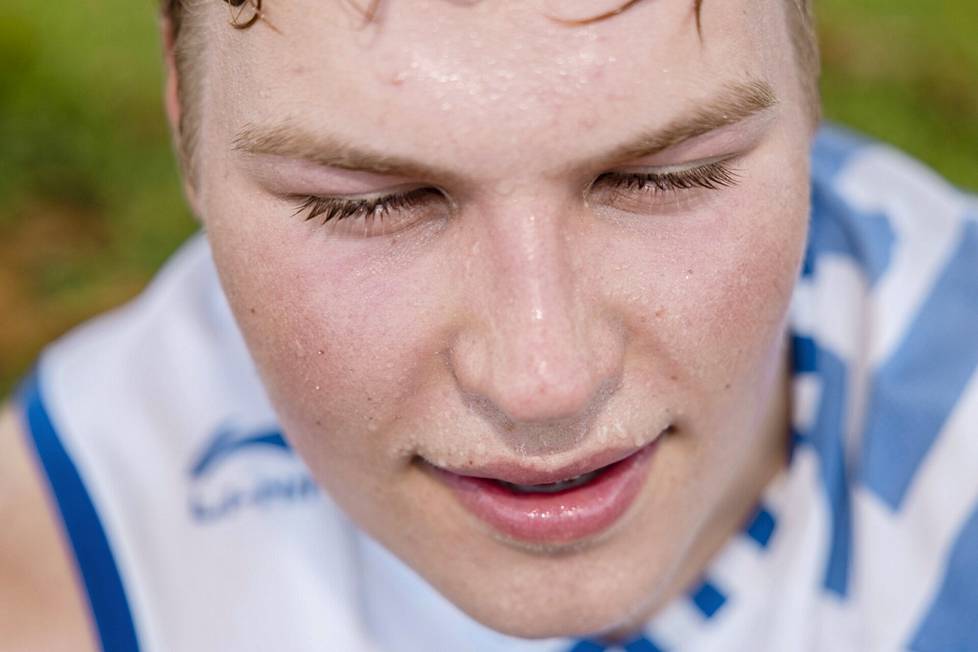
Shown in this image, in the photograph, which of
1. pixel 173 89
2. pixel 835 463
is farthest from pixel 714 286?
pixel 173 89

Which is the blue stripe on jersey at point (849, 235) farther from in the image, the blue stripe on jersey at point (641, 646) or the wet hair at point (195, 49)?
the blue stripe on jersey at point (641, 646)

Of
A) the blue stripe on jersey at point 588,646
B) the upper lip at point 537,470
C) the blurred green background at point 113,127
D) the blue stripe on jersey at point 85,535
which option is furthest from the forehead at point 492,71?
the blurred green background at point 113,127

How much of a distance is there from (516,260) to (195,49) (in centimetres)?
39

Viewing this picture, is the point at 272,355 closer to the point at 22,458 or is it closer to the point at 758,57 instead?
the point at 758,57

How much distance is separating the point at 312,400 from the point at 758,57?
0.48m

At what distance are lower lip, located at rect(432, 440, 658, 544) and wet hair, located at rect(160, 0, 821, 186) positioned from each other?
380 mm

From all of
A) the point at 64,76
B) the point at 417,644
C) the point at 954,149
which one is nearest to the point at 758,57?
the point at 417,644

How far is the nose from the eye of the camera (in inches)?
38.7

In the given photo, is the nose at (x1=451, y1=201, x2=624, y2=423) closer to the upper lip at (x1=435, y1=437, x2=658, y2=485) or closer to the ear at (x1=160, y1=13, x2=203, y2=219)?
the upper lip at (x1=435, y1=437, x2=658, y2=485)

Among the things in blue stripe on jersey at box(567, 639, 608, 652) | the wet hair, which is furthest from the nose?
blue stripe on jersey at box(567, 639, 608, 652)

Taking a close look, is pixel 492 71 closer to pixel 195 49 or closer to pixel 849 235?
pixel 195 49

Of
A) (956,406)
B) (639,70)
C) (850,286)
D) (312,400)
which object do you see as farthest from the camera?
(850,286)

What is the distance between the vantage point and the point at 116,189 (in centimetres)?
293

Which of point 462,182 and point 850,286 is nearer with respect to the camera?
point 462,182
